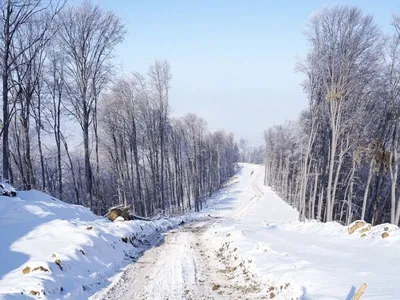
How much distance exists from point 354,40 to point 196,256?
16.7 m

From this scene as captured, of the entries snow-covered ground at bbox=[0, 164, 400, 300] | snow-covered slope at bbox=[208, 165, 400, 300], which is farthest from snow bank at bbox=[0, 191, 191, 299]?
snow-covered slope at bbox=[208, 165, 400, 300]

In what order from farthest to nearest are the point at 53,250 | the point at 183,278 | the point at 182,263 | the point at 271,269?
1. the point at 182,263
2. the point at 53,250
3. the point at 183,278
4. the point at 271,269

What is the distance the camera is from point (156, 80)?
35.4 m

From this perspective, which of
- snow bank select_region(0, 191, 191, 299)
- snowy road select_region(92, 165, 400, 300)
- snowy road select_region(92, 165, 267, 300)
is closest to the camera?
snowy road select_region(92, 165, 400, 300)

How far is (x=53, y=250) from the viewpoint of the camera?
9.72m

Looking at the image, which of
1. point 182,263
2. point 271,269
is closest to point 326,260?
point 271,269

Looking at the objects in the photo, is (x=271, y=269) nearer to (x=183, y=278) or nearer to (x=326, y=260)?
(x=326, y=260)

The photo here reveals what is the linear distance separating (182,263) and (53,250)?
3.98 meters

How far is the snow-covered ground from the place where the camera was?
283 inches

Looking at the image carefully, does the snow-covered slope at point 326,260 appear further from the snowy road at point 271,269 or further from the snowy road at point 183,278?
the snowy road at point 183,278

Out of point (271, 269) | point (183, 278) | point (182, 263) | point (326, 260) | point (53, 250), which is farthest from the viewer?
point (182, 263)

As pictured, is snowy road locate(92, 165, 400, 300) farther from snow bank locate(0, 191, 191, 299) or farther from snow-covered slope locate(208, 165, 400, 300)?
snow bank locate(0, 191, 191, 299)

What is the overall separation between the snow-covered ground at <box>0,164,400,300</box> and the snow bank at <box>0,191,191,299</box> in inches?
1.0

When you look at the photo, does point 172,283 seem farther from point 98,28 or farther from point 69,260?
point 98,28
